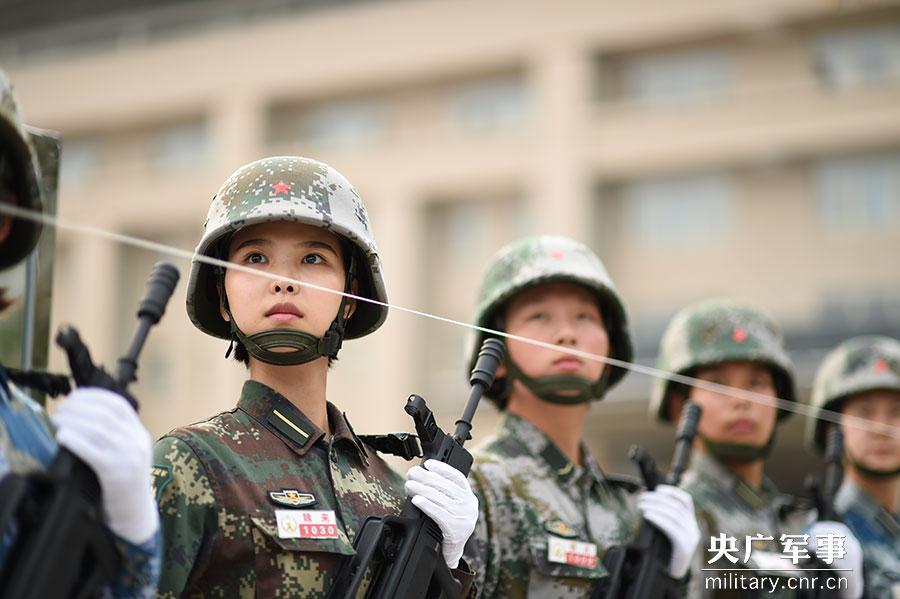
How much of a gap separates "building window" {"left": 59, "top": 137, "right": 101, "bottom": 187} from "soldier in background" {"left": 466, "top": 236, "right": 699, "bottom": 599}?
22.1m

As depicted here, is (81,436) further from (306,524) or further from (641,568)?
(641,568)

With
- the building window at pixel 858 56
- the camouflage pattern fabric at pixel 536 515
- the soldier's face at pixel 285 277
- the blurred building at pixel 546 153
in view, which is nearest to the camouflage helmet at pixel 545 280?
the camouflage pattern fabric at pixel 536 515

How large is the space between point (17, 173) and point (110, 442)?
0.72m

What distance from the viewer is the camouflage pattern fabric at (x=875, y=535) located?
576 cm

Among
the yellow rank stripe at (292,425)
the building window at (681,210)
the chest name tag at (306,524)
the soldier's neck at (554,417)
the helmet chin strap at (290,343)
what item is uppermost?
the building window at (681,210)

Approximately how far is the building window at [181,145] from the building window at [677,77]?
318 inches

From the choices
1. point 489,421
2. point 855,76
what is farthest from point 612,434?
point 855,76

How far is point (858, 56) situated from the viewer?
21078mm

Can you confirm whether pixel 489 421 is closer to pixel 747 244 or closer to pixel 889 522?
pixel 747 244

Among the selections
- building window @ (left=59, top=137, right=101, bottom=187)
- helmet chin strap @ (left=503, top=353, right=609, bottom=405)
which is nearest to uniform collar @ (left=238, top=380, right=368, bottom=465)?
helmet chin strap @ (left=503, top=353, right=609, bottom=405)

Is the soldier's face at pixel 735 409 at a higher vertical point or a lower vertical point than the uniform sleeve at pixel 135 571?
higher

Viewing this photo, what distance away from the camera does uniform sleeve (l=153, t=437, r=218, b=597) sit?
3.00 metres

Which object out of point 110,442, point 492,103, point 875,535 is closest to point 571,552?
point 110,442

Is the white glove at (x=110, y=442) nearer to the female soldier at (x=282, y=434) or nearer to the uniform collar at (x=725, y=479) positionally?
the female soldier at (x=282, y=434)
